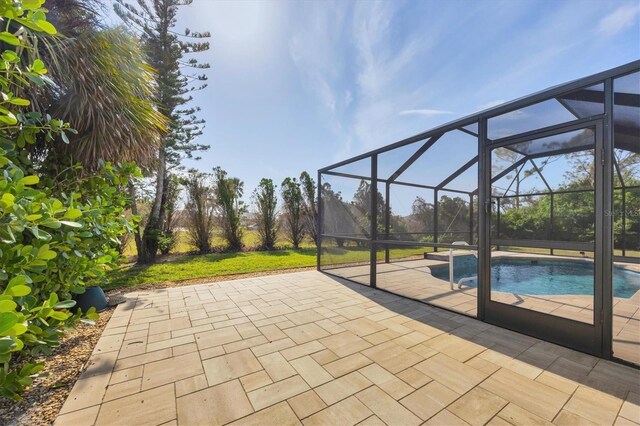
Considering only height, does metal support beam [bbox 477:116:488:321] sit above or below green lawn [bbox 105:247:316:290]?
above

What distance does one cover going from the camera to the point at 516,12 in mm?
3693

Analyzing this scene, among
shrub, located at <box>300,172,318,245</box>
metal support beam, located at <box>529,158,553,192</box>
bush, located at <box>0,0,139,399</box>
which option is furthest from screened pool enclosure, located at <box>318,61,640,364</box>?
shrub, located at <box>300,172,318,245</box>

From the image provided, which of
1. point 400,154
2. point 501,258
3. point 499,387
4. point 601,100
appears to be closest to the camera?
point 499,387

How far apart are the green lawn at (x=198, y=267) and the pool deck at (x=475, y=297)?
1.84 m

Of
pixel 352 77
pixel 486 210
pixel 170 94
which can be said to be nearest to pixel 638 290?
pixel 486 210

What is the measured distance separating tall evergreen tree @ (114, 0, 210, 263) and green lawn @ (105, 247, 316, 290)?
→ 104cm

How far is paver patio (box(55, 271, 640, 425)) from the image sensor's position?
1.61 m

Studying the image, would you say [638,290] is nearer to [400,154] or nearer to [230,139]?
[400,154]

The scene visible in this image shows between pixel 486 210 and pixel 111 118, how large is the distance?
4.83 metres

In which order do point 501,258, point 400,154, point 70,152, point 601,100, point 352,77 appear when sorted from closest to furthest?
point 601,100, point 501,258, point 70,152, point 400,154, point 352,77

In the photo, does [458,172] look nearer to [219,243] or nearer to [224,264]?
[224,264]

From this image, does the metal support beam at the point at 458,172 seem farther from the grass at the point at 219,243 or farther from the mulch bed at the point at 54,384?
the grass at the point at 219,243

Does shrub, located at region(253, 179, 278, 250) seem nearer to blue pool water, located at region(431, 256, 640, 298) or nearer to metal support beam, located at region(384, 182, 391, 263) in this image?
metal support beam, located at region(384, 182, 391, 263)

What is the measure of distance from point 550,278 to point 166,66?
418 inches
